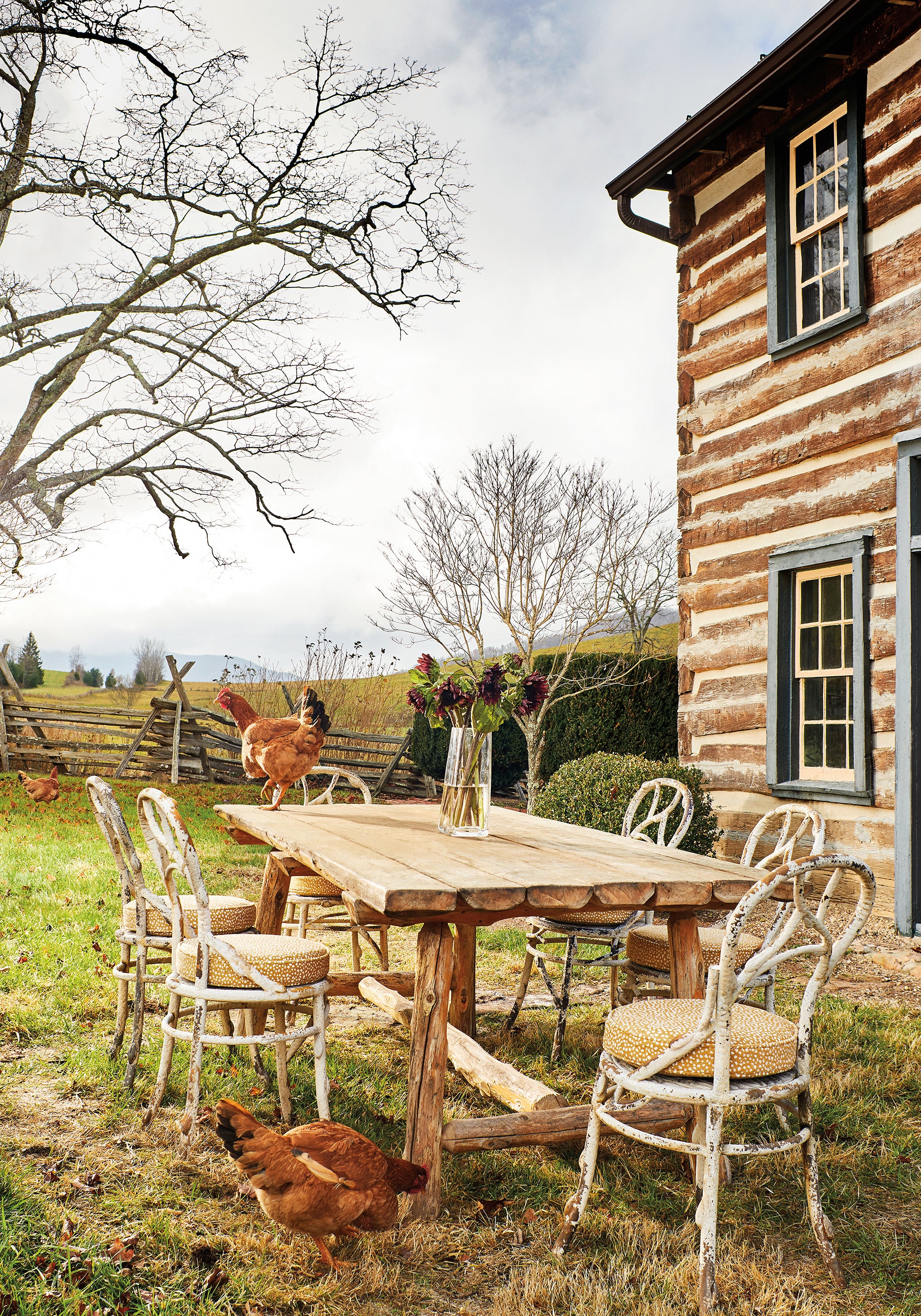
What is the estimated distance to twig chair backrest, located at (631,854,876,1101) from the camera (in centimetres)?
199

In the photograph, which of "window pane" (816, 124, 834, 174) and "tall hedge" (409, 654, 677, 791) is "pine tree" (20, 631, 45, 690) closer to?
"tall hedge" (409, 654, 677, 791)

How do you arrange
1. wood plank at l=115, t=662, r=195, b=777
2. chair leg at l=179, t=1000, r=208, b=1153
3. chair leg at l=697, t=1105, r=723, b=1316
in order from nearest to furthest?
1. chair leg at l=697, t=1105, r=723, b=1316
2. chair leg at l=179, t=1000, r=208, b=1153
3. wood plank at l=115, t=662, r=195, b=777

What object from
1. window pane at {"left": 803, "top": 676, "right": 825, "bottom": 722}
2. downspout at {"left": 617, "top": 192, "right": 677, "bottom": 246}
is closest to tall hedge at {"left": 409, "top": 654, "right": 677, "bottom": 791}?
window pane at {"left": 803, "top": 676, "right": 825, "bottom": 722}

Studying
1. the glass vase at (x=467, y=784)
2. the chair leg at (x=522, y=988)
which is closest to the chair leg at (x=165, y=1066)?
the glass vase at (x=467, y=784)

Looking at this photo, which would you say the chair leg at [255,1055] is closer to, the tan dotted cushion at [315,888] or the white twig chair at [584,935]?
the tan dotted cushion at [315,888]

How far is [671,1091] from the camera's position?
6.76 feet

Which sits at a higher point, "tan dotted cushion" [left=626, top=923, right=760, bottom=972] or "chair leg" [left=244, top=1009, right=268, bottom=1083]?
"tan dotted cushion" [left=626, top=923, right=760, bottom=972]

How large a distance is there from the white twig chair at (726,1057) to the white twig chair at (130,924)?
1.58 m

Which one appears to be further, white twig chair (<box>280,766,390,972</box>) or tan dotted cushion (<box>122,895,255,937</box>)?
white twig chair (<box>280,766,390,972</box>)

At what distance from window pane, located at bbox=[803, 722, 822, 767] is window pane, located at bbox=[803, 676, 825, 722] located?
0.05 metres

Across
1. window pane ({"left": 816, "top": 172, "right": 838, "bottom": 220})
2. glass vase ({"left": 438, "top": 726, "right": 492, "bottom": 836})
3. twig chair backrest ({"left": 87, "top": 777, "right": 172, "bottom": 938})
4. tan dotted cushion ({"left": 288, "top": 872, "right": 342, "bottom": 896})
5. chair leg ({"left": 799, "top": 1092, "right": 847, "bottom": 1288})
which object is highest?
window pane ({"left": 816, "top": 172, "right": 838, "bottom": 220})

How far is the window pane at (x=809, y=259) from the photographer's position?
6312 mm

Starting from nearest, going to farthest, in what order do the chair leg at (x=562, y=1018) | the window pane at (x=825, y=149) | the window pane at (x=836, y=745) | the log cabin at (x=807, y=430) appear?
the chair leg at (x=562, y=1018) < the log cabin at (x=807, y=430) < the window pane at (x=836, y=745) < the window pane at (x=825, y=149)

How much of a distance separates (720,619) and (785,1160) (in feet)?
15.8
